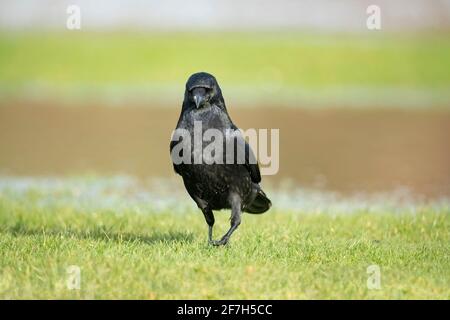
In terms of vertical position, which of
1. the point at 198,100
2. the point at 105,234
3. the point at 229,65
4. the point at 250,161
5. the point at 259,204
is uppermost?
the point at 229,65

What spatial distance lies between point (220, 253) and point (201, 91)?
1508 mm

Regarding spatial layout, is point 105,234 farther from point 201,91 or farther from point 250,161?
point 201,91

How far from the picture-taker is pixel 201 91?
8281 mm

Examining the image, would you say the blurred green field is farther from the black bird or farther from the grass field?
the black bird

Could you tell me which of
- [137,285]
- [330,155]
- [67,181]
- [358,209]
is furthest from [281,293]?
[330,155]

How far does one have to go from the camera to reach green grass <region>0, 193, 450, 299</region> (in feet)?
22.9

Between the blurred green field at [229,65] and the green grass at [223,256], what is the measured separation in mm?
20897

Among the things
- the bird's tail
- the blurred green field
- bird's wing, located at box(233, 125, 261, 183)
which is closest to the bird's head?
bird's wing, located at box(233, 125, 261, 183)

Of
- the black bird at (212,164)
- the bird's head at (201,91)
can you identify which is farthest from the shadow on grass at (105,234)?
the bird's head at (201,91)

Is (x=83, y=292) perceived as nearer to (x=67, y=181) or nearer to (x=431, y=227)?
(x=431, y=227)

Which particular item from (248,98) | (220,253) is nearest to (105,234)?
(220,253)

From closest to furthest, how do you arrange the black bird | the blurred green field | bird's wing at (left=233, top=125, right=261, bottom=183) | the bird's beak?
the bird's beak < the black bird < bird's wing at (left=233, top=125, right=261, bottom=183) < the blurred green field

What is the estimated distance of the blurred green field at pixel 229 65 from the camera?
34219mm

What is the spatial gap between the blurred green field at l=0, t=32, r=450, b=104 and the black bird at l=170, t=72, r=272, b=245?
2279cm
